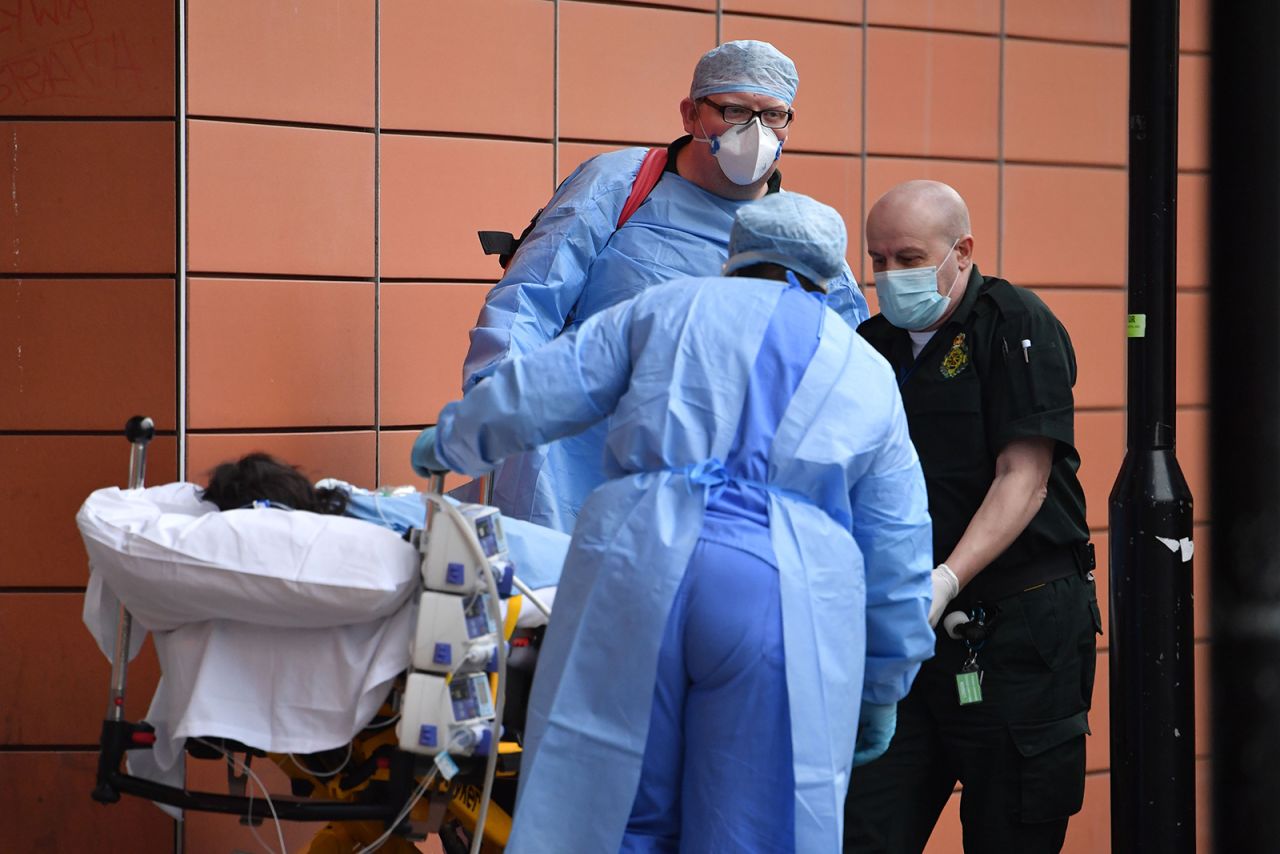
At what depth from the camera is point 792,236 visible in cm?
306

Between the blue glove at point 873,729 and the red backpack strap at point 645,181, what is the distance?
151cm

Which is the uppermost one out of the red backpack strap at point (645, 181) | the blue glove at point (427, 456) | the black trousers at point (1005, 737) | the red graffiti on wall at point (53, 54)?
the red graffiti on wall at point (53, 54)

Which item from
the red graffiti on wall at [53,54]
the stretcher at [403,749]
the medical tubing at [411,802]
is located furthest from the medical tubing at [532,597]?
the red graffiti on wall at [53,54]

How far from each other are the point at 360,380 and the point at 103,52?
3.90 ft

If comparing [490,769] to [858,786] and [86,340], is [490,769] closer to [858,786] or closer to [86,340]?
[858,786]

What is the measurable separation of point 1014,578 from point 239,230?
240 centimetres

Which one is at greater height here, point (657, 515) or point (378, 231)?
point (378, 231)

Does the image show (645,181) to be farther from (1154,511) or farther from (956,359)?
(1154,511)

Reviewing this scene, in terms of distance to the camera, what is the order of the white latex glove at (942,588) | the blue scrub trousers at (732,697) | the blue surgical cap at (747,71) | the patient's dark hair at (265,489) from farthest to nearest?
the blue surgical cap at (747,71) < the white latex glove at (942,588) < the patient's dark hair at (265,489) < the blue scrub trousers at (732,697)

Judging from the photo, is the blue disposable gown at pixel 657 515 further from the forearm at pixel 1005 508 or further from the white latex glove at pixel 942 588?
the forearm at pixel 1005 508

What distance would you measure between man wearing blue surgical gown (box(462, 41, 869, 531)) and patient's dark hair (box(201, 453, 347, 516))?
27.0 inches

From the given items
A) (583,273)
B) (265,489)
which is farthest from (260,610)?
(583,273)

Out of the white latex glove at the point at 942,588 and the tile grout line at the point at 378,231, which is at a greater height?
the tile grout line at the point at 378,231

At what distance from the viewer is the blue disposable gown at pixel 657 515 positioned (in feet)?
9.32
